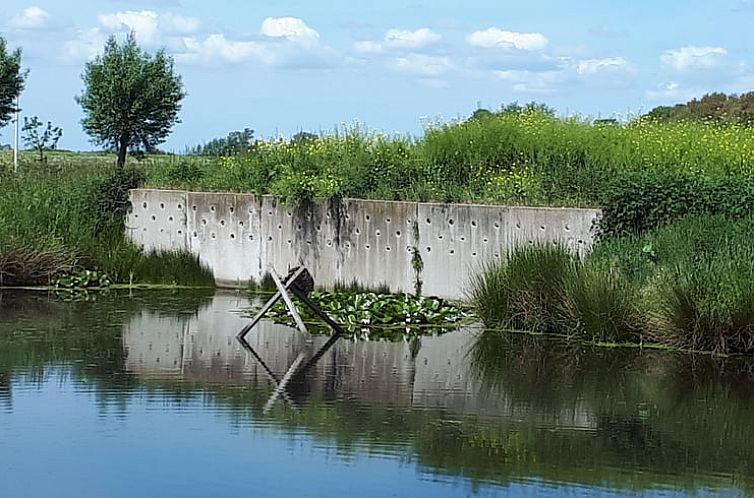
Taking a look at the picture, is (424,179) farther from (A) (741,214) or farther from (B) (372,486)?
(B) (372,486)

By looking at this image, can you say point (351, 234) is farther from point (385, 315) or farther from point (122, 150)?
point (122, 150)

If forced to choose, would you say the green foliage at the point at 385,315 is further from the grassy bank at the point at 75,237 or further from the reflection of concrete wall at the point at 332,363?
the grassy bank at the point at 75,237

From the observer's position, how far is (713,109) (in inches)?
1318

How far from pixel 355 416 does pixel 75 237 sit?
11.2 meters

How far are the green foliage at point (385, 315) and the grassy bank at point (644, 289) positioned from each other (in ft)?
1.72

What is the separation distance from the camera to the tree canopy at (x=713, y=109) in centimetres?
3152

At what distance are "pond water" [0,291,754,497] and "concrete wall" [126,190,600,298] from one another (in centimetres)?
222

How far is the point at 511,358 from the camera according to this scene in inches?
575

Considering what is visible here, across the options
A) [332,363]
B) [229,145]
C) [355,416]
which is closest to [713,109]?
[229,145]

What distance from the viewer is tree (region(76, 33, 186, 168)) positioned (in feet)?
84.8

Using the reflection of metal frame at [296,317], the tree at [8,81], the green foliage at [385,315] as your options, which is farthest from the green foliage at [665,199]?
the tree at [8,81]

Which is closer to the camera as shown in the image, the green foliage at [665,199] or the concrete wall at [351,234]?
the green foliage at [665,199]

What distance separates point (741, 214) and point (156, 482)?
10177 millimetres

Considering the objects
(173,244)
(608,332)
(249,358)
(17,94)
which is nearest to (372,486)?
(249,358)
